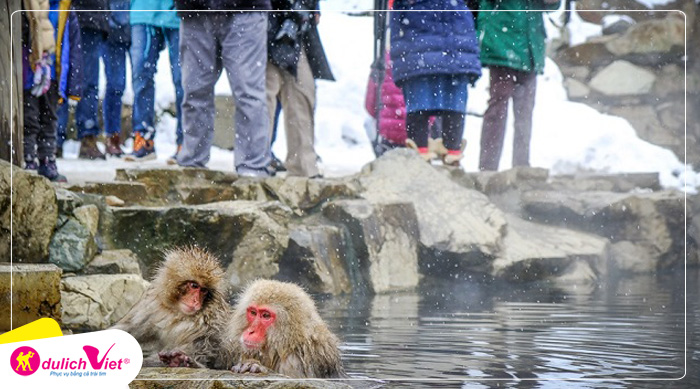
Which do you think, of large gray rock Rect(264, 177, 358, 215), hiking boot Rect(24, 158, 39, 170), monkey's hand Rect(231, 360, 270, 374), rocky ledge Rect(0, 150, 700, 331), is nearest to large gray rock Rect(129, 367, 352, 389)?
monkey's hand Rect(231, 360, 270, 374)

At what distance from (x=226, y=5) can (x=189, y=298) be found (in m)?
0.91

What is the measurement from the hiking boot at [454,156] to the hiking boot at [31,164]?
1142mm

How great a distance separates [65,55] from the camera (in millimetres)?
2955

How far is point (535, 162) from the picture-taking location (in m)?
2.91

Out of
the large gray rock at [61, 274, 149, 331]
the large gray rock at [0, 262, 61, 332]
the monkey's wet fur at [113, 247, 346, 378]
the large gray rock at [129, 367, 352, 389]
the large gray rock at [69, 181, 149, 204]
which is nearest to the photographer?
the large gray rock at [129, 367, 352, 389]

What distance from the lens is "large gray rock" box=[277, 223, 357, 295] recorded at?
2840 mm

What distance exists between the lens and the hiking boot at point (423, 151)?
296 centimetres

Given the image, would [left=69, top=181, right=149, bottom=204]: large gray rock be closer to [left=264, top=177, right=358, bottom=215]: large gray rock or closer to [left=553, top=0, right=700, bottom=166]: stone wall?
[left=264, top=177, right=358, bottom=215]: large gray rock

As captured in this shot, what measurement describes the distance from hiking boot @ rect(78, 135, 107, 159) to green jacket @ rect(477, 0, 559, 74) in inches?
43.6

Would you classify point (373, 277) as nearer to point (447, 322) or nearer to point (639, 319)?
point (447, 322)

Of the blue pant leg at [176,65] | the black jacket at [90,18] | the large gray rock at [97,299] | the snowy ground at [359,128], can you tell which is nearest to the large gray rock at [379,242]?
the snowy ground at [359,128]

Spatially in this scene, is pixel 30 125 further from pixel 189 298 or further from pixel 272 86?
pixel 189 298

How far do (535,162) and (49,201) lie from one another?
1.33m

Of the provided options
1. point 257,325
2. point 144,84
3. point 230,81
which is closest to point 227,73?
point 230,81
